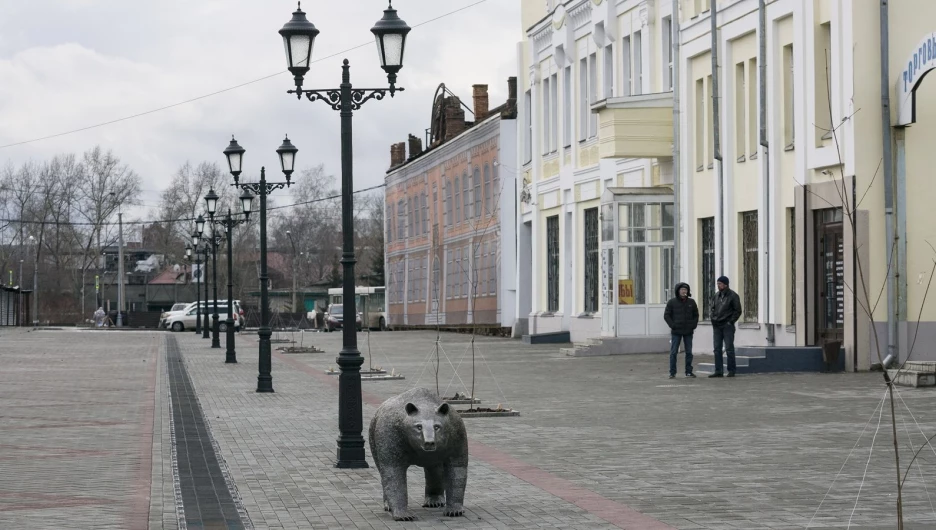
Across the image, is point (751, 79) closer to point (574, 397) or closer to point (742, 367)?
point (742, 367)

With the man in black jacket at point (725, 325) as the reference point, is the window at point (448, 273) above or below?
above

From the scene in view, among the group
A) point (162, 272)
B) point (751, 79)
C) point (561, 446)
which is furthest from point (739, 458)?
point (162, 272)

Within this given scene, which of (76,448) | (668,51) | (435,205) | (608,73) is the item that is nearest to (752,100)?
(668,51)

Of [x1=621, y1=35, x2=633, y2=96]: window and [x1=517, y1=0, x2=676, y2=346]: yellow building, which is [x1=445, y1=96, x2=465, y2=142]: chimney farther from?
[x1=621, y1=35, x2=633, y2=96]: window

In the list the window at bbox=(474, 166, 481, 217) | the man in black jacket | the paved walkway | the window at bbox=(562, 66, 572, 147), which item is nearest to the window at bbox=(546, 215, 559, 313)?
the window at bbox=(562, 66, 572, 147)

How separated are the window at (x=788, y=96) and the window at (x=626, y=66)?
31.7 feet

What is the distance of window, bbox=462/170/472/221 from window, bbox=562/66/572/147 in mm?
14872

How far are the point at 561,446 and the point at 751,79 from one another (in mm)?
17256

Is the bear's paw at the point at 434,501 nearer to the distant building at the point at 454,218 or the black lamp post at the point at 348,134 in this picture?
the black lamp post at the point at 348,134

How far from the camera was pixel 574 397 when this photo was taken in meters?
20.9

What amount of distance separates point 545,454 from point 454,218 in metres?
46.7

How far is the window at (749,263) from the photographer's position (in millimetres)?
29953

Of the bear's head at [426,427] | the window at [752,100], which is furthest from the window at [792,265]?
the bear's head at [426,427]

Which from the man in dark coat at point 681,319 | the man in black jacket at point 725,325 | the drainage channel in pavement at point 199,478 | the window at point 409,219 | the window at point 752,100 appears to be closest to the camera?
the drainage channel in pavement at point 199,478
